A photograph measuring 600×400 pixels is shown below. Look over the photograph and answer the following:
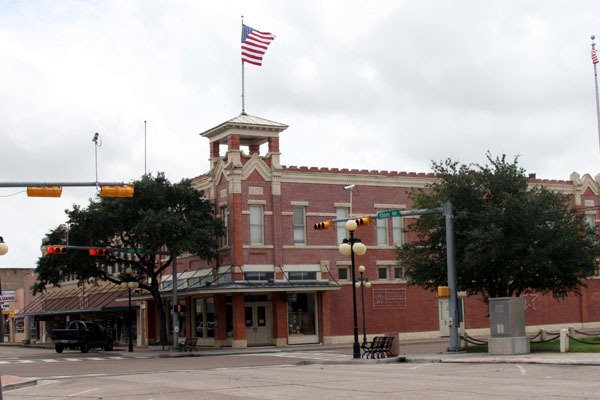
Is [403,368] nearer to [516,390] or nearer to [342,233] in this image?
[516,390]

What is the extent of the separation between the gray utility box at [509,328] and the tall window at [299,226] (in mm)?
21717

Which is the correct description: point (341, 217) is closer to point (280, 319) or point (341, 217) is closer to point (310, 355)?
point (280, 319)

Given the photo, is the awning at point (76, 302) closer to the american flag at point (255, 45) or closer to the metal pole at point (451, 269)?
the american flag at point (255, 45)

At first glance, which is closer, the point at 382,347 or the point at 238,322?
the point at 382,347

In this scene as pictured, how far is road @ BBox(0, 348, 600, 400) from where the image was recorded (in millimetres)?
18375

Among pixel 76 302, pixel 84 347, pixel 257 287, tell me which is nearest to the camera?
pixel 257 287

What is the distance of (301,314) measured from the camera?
51531 millimetres

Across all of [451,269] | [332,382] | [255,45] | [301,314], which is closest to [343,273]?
[301,314]

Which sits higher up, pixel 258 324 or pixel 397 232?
pixel 397 232

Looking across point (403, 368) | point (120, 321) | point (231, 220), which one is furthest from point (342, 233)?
point (403, 368)

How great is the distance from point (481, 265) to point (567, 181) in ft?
88.3

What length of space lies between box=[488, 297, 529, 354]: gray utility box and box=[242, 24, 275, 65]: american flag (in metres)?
22.8

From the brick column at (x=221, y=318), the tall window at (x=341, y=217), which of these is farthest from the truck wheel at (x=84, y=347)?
the tall window at (x=341, y=217)

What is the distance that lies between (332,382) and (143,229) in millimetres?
25434
